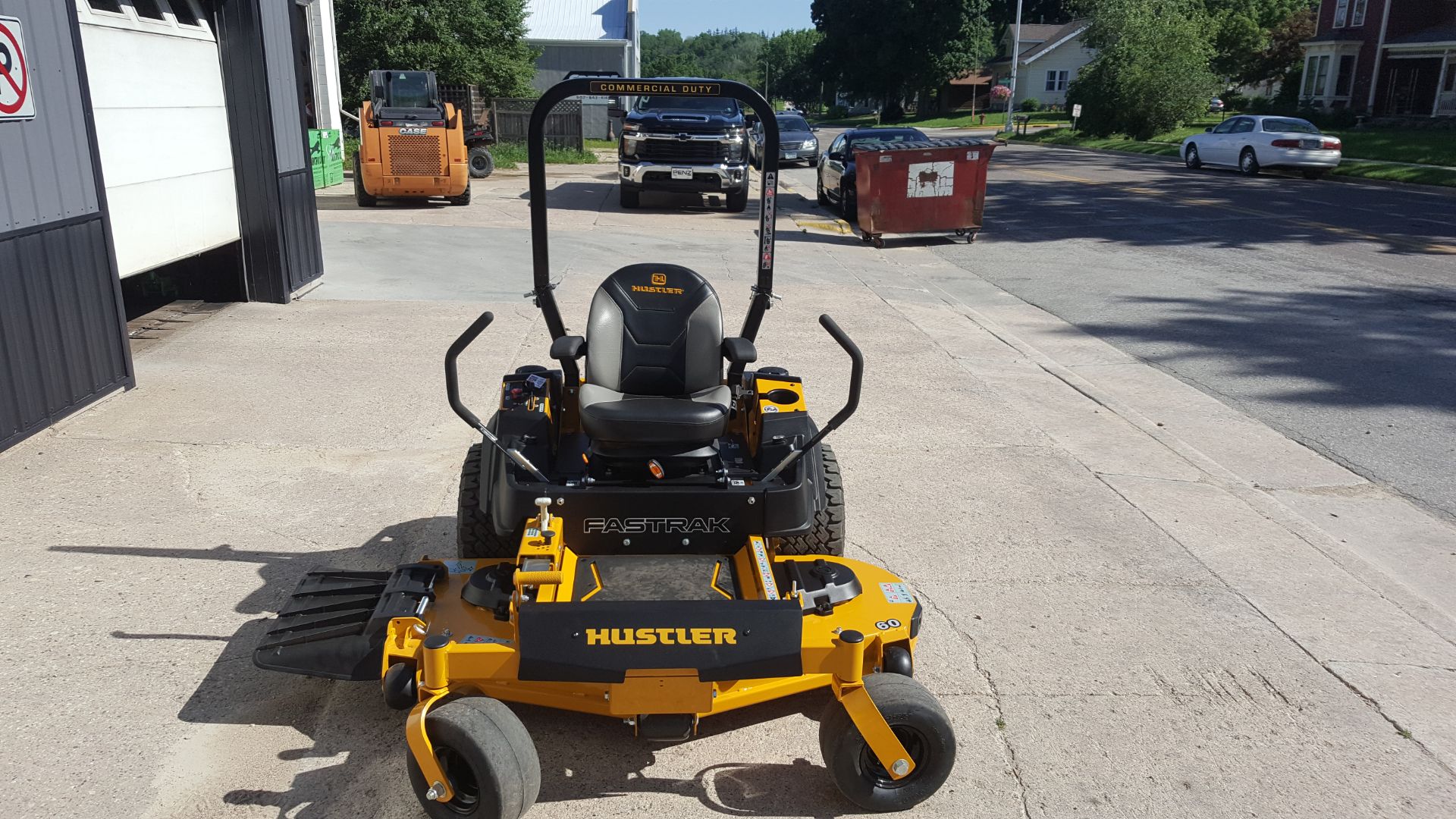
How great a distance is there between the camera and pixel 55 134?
6.74 m

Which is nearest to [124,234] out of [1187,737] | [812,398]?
[812,398]

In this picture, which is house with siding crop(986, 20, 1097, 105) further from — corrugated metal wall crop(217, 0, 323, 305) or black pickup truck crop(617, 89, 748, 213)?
corrugated metal wall crop(217, 0, 323, 305)

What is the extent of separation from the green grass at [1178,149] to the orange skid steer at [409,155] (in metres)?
20.7

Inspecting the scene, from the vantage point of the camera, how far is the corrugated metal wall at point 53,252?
6332mm

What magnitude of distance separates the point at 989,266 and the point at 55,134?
10.6m

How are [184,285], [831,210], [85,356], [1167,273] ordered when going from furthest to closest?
[831,210] → [1167,273] → [184,285] → [85,356]

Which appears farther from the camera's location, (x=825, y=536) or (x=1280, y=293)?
(x=1280, y=293)

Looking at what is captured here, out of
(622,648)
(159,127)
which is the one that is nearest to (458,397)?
(622,648)

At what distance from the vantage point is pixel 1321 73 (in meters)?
45.3

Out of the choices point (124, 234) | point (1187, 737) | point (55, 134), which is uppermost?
point (55, 134)

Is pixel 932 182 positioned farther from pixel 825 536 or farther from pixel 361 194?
pixel 825 536

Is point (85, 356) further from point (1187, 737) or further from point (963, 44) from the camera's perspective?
point (963, 44)

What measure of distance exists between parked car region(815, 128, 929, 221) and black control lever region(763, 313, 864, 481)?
14651mm

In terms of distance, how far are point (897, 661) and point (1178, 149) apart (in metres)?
36.4
